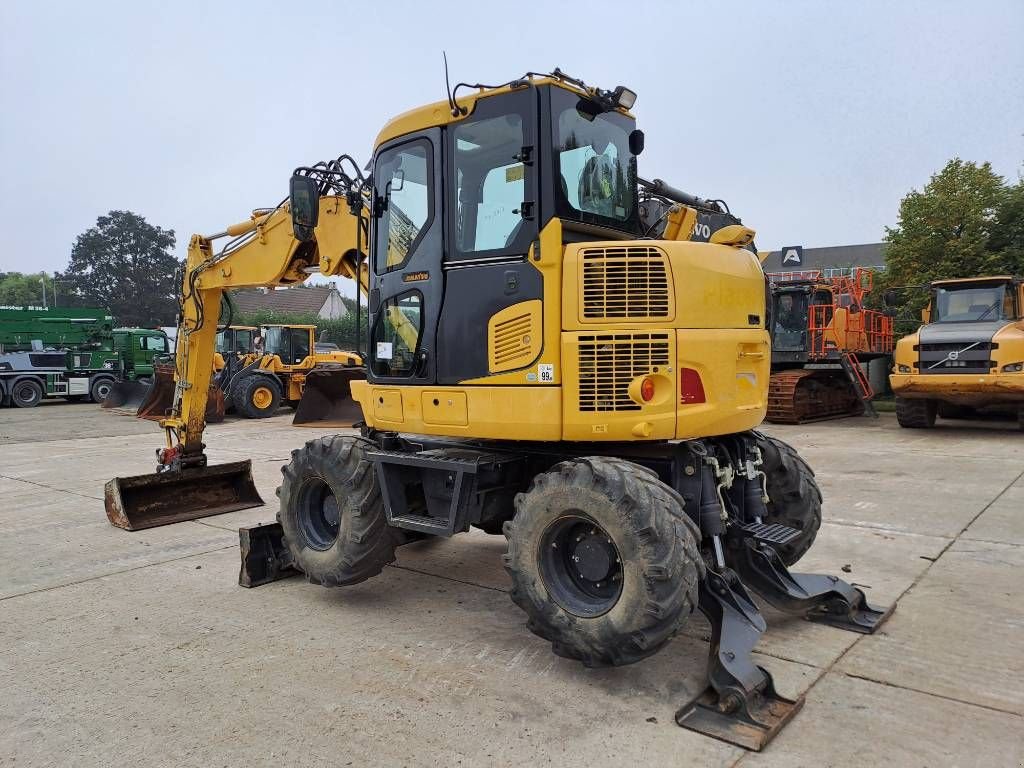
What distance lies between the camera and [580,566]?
355 centimetres

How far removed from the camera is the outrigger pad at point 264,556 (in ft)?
16.1

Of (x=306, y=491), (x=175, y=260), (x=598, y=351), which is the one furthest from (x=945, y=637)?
(x=175, y=260)

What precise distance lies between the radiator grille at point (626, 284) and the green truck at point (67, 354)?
21.9m

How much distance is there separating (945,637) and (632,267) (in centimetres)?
261

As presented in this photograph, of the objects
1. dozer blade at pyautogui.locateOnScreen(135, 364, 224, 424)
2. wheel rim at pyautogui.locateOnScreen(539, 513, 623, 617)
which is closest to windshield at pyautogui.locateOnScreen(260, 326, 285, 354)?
dozer blade at pyautogui.locateOnScreen(135, 364, 224, 424)

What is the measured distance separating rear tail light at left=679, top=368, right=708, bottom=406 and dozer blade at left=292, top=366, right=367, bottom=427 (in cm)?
1208

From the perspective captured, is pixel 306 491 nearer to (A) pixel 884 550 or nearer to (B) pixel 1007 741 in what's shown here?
(B) pixel 1007 741

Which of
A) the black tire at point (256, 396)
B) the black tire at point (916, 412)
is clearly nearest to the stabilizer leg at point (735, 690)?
the black tire at point (916, 412)

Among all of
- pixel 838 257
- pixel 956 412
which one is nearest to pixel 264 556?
pixel 956 412

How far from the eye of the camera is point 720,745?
9.45ft

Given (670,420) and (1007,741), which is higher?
(670,420)

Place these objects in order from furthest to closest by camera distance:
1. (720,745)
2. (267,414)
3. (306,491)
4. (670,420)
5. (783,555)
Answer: (267,414) < (306,491) < (783,555) < (670,420) < (720,745)

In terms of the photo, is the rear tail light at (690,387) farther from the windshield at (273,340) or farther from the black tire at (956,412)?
the windshield at (273,340)

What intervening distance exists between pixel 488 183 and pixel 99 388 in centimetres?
2251
